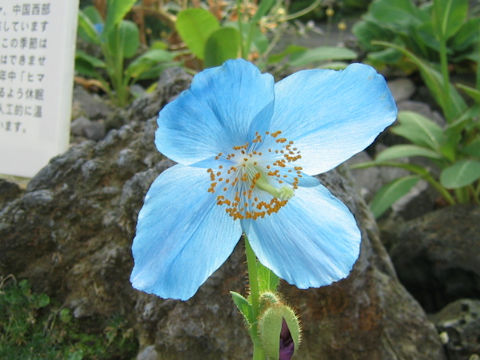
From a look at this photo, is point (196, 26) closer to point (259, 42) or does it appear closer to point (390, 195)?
point (259, 42)

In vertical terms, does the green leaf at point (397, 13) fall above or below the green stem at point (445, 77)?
above

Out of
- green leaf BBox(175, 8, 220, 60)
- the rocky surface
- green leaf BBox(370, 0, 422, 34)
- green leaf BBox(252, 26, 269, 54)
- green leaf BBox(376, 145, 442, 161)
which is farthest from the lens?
green leaf BBox(370, 0, 422, 34)

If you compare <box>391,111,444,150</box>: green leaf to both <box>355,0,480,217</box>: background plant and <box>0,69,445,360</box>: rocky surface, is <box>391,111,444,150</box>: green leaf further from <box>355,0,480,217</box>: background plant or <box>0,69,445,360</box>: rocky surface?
<box>0,69,445,360</box>: rocky surface

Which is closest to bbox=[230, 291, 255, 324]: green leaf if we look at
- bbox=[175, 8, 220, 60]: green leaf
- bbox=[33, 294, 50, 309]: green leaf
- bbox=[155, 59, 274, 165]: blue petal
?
bbox=[155, 59, 274, 165]: blue petal

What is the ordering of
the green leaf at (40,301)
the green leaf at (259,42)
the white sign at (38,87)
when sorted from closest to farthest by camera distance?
1. the green leaf at (40,301)
2. the white sign at (38,87)
3. the green leaf at (259,42)

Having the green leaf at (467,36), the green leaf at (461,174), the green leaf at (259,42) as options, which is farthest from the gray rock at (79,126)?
the green leaf at (467,36)

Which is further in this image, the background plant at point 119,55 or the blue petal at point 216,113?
the background plant at point 119,55

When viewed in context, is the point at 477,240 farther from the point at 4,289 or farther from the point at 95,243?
the point at 4,289

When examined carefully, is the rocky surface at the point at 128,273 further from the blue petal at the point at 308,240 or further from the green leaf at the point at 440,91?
the green leaf at the point at 440,91
